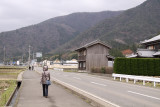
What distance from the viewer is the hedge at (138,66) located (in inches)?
1139

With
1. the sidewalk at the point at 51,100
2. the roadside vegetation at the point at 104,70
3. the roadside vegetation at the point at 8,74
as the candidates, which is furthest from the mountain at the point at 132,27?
the sidewalk at the point at 51,100

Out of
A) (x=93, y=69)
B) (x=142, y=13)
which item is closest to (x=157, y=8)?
(x=142, y=13)

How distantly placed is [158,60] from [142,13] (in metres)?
159

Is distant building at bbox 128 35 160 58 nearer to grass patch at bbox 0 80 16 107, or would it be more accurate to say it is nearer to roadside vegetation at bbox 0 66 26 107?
roadside vegetation at bbox 0 66 26 107

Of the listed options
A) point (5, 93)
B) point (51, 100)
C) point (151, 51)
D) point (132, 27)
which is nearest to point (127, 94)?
point (51, 100)

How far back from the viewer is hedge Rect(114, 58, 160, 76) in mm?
28922

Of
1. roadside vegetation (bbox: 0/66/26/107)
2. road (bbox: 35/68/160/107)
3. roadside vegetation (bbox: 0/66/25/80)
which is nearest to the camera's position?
road (bbox: 35/68/160/107)

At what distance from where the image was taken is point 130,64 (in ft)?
97.8

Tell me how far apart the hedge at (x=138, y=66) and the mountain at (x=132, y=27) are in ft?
345

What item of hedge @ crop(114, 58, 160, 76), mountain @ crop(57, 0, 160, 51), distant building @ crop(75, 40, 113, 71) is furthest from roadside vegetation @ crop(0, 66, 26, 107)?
mountain @ crop(57, 0, 160, 51)

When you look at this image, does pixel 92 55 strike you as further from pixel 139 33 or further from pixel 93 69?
pixel 139 33

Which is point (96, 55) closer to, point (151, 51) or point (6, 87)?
point (151, 51)

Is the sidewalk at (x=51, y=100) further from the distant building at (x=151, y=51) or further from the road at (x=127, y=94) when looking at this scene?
the distant building at (x=151, y=51)

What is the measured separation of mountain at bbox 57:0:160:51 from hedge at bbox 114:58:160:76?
105070 millimetres
